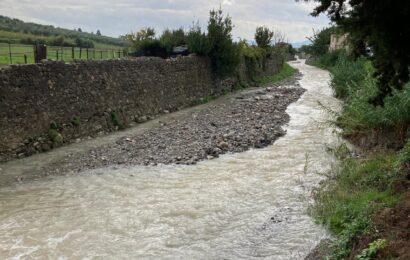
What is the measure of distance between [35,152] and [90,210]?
5278 mm

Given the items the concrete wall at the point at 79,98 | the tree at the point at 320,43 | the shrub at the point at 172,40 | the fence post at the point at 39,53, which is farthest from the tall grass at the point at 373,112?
the tree at the point at 320,43

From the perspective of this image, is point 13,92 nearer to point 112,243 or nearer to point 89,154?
point 89,154

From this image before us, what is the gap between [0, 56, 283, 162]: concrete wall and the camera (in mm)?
12523

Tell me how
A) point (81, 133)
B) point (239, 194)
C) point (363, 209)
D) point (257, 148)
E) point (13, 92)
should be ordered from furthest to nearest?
point (81, 133) < point (257, 148) < point (13, 92) < point (239, 194) < point (363, 209)

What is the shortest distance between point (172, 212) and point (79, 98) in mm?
8249

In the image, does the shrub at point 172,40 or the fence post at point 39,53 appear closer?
the fence post at point 39,53

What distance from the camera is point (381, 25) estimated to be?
451cm

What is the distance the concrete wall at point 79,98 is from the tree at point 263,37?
24161 mm

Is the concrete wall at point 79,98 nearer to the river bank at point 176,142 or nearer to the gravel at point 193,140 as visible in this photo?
the river bank at point 176,142

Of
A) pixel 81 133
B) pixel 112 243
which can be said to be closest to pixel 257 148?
pixel 81 133

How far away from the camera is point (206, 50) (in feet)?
84.9

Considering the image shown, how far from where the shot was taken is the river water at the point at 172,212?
693cm

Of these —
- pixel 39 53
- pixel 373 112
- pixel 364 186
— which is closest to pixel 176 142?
pixel 39 53

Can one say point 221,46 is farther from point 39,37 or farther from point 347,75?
point 39,37
